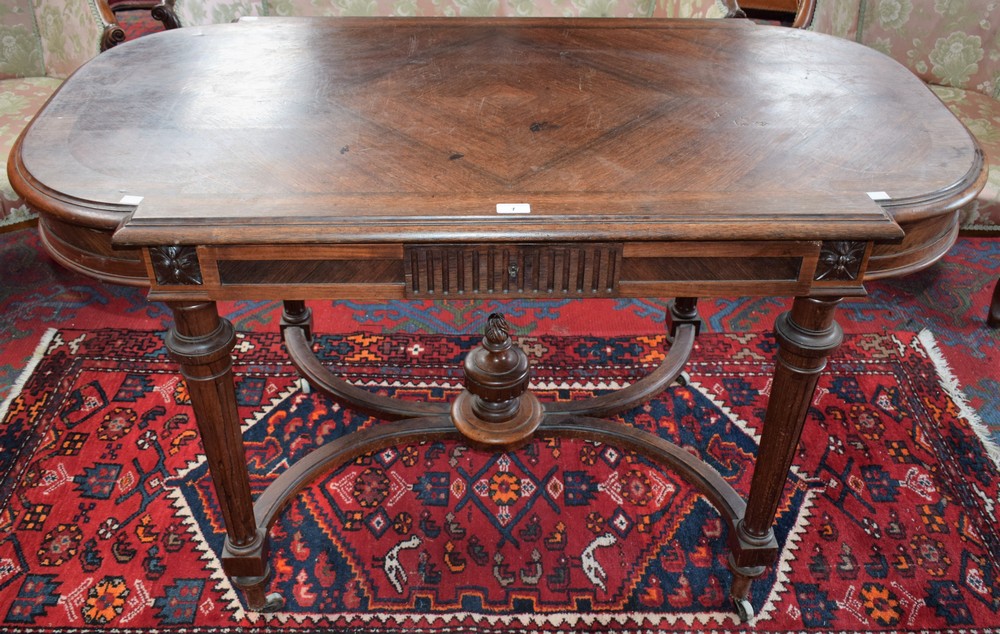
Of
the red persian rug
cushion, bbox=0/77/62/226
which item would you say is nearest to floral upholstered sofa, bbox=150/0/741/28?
cushion, bbox=0/77/62/226

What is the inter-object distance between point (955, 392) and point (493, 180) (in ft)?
5.87

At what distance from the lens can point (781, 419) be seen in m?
1.58

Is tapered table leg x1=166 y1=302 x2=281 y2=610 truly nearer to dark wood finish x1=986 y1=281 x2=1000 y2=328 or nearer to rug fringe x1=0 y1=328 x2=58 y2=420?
rug fringe x1=0 y1=328 x2=58 y2=420

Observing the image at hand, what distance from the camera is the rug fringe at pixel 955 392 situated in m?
2.25

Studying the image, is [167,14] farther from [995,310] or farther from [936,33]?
[995,310]

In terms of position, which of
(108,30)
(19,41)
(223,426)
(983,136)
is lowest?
(223,426)

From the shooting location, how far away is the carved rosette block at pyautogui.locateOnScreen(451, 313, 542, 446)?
1.84 m

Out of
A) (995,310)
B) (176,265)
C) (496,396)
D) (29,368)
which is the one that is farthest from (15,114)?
(995,310)

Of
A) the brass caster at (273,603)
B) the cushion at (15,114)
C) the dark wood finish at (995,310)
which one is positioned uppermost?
the cushion at (15,114)

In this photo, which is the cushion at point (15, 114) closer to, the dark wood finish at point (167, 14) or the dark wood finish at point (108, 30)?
the dark wood finish at point (108, 30)

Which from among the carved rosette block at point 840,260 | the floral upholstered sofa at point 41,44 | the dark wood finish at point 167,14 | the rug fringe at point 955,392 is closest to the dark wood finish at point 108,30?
the floral upholstered sofa at point 41,44

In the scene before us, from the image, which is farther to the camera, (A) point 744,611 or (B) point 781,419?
(A) point 744,611

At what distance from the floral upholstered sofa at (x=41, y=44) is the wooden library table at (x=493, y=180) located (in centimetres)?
103

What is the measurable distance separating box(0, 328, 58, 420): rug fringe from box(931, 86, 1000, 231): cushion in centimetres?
277
